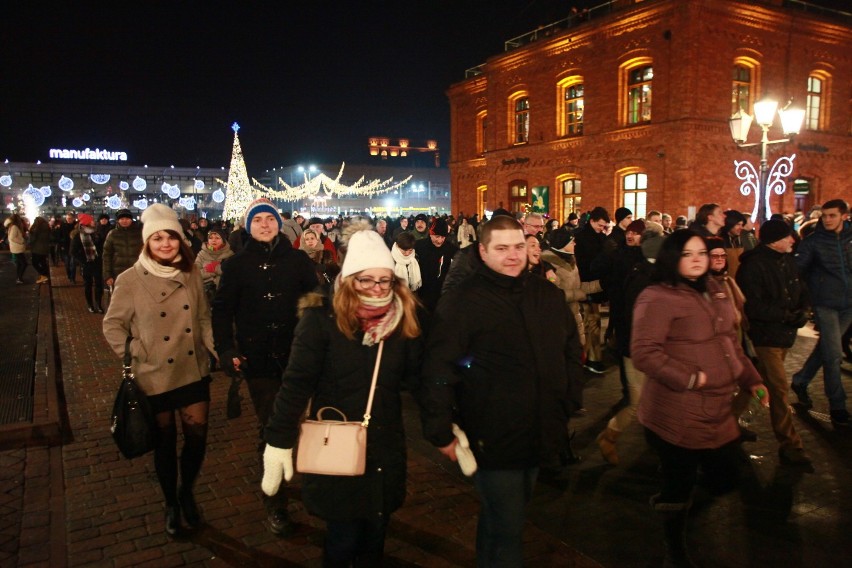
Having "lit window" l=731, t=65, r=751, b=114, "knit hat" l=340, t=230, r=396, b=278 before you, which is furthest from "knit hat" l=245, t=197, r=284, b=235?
"lit window" l=731, t=65, r=751, b=114

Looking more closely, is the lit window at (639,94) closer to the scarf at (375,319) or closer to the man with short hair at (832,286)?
the man with short hair at (832,286)

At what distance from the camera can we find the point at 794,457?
501cm

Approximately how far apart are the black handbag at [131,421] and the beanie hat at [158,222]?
37.0 inches

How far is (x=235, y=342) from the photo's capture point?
4.43 m

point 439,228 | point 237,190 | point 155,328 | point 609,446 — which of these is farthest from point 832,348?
point 237,190

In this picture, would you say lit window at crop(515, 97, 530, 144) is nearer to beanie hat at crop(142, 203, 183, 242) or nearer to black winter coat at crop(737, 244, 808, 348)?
black winter coat at crop(737, 244, 808, 348)

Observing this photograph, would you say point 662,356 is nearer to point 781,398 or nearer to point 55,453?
point 781,398

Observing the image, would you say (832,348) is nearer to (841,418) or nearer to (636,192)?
(841,418)

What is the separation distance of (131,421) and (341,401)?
1.70 metres

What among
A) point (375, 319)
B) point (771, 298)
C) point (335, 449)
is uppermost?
point (375, 319)

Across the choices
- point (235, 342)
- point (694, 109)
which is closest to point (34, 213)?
point (694, 109)

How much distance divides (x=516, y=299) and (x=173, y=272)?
2.35 metres

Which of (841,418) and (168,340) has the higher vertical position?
(168,340)

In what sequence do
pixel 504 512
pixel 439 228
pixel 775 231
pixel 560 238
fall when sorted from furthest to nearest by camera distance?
pixel 439 228
pixel 560 238
pixel 775 231
pixel 504 512
